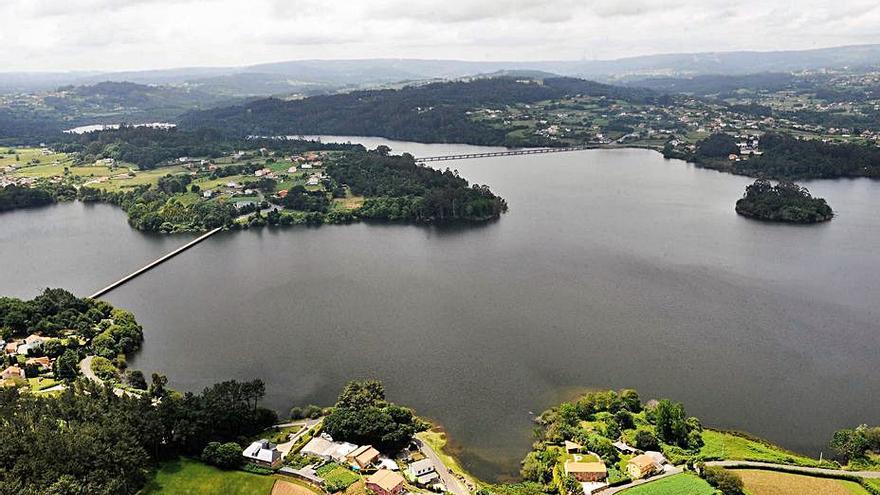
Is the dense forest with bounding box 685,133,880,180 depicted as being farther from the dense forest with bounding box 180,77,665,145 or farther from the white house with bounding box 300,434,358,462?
the white house with bounding box 300,434,358,462

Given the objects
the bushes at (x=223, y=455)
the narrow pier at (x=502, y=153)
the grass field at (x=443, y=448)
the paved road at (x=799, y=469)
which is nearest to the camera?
the paved road at (x=799, y=469)

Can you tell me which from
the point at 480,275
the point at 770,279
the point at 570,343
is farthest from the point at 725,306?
the point at 480,275

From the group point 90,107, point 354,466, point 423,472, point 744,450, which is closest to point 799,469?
point 744,450

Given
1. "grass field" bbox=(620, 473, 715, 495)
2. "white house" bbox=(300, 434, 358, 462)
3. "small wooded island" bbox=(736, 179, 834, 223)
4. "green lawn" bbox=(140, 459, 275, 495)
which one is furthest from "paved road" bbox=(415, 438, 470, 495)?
"small wooded island" bbox=(736, 179, 834, 223)

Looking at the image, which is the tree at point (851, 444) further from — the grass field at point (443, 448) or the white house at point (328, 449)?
the white house at point (328, 449)

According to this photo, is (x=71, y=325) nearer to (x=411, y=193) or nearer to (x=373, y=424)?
(x=373, y=424)

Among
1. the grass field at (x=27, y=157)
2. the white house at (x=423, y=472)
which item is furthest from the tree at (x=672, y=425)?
the grass field at (x=27, y=157)
